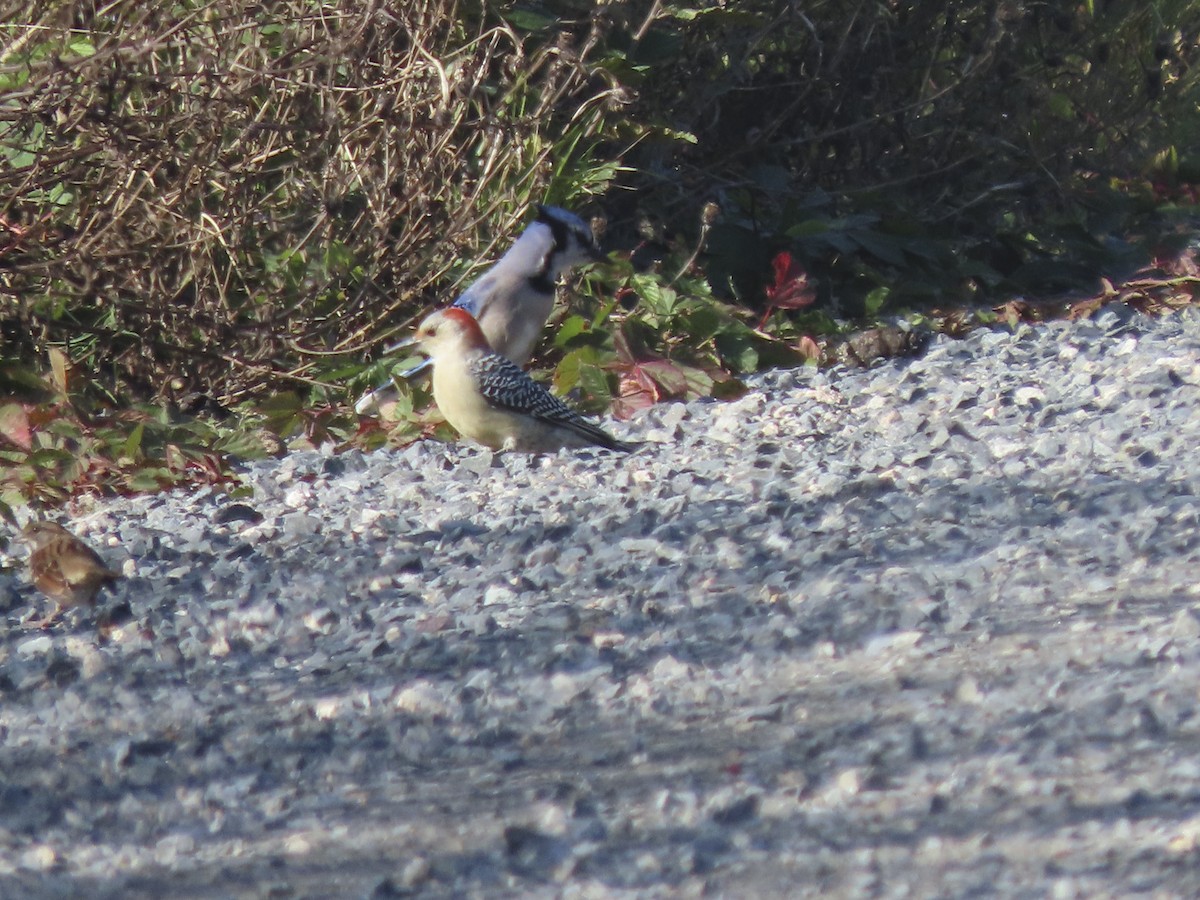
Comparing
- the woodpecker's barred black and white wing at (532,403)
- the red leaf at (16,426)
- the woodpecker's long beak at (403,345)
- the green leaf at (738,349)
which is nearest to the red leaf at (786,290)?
the green leaf at (738,349)

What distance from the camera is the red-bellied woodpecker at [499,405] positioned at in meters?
5.59

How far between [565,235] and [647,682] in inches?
130

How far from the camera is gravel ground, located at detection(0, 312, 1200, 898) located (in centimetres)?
283

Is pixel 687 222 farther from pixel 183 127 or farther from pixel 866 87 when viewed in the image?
pixel 183 127

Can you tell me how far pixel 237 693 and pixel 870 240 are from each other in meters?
4.83

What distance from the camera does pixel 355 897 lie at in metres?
2.73

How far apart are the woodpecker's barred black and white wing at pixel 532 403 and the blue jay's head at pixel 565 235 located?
990 millimetres

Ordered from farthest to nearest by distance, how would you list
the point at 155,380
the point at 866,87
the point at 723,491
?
the point at 866,87, the point at 155,380, the point at 723,491

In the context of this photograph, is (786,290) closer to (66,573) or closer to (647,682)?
(66,573)

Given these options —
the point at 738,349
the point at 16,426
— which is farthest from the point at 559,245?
the point at 16,426

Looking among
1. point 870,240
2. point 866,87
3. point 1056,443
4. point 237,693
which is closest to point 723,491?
point 1056,443

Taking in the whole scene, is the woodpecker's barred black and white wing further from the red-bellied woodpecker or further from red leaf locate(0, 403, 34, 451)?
red leaf locate(0, 403, 34, 451)

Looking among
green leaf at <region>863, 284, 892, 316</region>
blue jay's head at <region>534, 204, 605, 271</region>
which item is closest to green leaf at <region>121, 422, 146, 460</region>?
blue jay's head at <region>534, 204, 605, 271</region>

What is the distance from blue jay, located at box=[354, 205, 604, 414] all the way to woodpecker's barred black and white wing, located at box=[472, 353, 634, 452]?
2.37 feet
